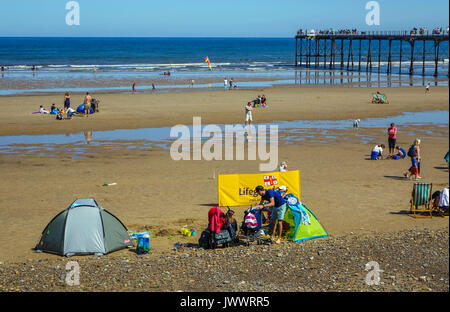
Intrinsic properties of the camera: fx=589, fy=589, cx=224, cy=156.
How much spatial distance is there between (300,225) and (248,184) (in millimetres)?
2747

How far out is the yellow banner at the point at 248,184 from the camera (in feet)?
47.9

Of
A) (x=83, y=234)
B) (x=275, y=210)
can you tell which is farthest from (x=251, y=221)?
(x=83, y=234)

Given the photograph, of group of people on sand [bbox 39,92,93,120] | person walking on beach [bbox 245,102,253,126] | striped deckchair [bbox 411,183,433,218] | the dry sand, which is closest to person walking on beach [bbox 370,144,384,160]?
the dry sand

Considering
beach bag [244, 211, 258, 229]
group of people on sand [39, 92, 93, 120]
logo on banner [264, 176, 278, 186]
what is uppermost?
group of people on sand [39, 92, 93, 120]

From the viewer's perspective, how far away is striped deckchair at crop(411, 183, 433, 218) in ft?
46.5

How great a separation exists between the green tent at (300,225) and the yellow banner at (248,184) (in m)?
1.85

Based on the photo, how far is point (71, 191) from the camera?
17250 mm

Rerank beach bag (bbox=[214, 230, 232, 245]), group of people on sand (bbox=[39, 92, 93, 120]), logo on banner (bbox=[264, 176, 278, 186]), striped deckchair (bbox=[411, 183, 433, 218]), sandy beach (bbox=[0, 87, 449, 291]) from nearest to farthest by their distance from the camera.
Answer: sandy beach (bbox=[0, 87, 449, 291]) → beach bag (bbox=[214, 230, 232, 245]) → striped deckchair (bbox=[411, 183, 433, 218]) → logo on banner (bbox=[264, 176, 278, 186]) → group of people on sand (bbox=[39, 92, 93, 120])

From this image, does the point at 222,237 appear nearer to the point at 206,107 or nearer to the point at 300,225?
the point at 300,225

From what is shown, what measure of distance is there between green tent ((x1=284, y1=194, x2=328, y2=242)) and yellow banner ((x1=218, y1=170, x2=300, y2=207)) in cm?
185

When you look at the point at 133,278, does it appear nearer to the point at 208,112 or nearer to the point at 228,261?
the point at 228,261

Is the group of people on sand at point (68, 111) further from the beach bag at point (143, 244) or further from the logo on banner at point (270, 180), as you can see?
the beach bag at point (143, 244)

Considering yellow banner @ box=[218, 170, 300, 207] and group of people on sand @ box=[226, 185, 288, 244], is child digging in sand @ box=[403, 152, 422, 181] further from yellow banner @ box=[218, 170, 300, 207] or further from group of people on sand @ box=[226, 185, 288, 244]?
group of people on sand @ box=[226, 185, 288, 244]
